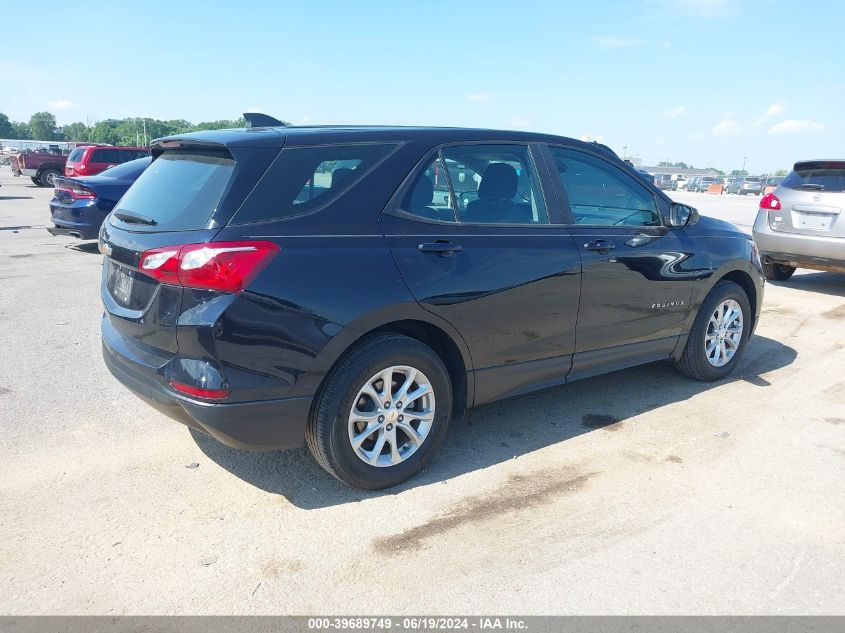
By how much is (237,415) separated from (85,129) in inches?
5269

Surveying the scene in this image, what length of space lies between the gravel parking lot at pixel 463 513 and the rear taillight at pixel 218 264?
3.85ft

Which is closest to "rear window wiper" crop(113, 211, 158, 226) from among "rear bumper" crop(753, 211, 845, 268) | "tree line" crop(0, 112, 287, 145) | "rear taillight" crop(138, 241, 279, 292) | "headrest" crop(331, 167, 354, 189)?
"rear taillight" crop(138, 241, 279, 292)

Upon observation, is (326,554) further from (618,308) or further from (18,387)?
(18,387)

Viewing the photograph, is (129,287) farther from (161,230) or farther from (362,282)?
(362,282)

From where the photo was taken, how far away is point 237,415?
3047mm

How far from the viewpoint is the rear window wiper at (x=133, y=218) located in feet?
10.9

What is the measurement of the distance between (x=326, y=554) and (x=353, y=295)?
1204mm

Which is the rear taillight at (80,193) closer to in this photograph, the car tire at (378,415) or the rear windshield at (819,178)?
the car tire at (378,415)

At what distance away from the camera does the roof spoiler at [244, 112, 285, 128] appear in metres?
4.02

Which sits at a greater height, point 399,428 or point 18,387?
point 399,428

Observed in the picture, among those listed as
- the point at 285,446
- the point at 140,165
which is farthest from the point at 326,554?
the point at 140,165

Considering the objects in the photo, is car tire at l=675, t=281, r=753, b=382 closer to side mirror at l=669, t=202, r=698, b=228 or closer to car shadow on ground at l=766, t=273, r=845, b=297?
side mirror at l=669, t=202, r=698, b=228

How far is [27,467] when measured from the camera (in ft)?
11.9

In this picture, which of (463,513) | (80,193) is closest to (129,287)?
(463,513)
